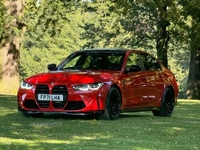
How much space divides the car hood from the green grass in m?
0.76

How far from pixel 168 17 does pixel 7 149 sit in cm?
2921

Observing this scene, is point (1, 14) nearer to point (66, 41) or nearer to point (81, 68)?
point (81, 68)

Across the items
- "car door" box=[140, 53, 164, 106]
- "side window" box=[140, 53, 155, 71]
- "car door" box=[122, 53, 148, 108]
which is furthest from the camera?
"side window" box=[140, 53, 155, 71]

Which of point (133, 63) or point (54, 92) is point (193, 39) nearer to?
point (133, 63)

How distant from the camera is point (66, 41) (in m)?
93.6

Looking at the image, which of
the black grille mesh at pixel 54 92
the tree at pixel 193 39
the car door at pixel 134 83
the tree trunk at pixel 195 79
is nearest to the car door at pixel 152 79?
the car door at pixel 134 83

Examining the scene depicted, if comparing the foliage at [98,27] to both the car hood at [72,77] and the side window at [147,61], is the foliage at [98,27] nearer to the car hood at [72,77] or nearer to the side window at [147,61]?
the side window at [147,61]

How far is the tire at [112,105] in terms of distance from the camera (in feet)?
40.0

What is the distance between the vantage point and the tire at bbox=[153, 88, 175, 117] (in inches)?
579

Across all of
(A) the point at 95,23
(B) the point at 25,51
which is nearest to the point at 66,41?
(B) the point at 25,51

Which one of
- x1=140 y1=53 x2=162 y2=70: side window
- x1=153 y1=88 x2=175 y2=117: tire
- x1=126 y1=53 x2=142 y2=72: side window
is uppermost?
x1=126 y1=53 x2=142 y2=72: side window

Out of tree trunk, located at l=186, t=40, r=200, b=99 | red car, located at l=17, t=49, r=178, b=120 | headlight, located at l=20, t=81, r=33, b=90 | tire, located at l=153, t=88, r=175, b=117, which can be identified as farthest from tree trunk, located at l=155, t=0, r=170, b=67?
headlight, located at l=20, t=81, r=33, b=90

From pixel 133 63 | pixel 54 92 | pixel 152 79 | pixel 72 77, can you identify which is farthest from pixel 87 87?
pixel 152 79

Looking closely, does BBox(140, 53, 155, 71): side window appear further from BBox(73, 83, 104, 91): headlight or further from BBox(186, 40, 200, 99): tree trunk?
BBox(186, 40, 200, 99): tree trunk
